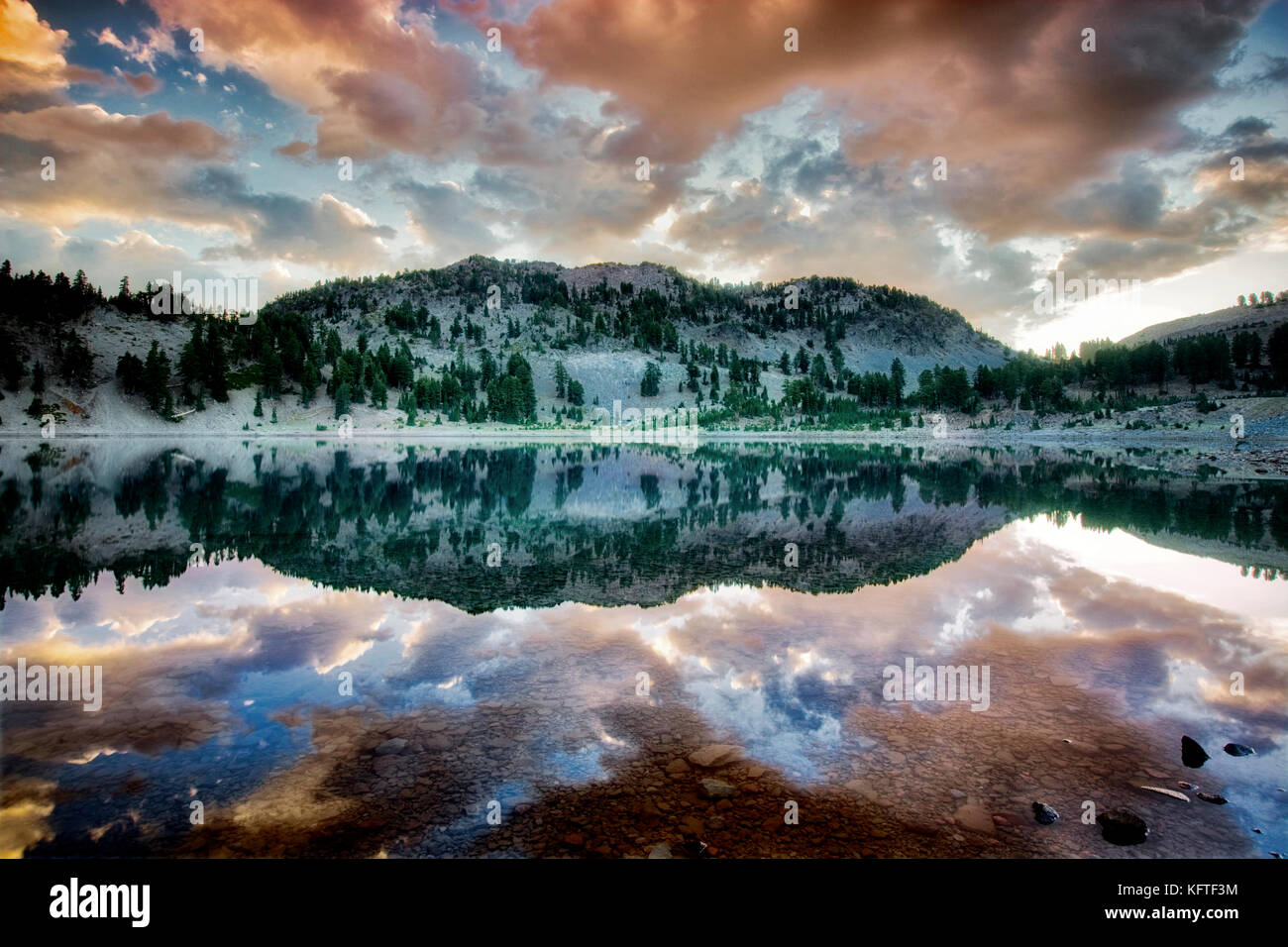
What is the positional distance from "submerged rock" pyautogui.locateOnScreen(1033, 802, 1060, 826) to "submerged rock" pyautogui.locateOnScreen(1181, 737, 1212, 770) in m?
2.25

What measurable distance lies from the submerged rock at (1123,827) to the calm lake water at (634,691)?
98 millimetres

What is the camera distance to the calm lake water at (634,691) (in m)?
5.62

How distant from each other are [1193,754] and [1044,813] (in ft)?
8.45

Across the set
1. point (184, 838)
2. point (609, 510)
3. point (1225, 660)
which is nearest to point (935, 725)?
point (1225, 660)

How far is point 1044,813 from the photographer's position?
19.0ft

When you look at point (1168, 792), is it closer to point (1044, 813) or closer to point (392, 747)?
point (1044, 813)

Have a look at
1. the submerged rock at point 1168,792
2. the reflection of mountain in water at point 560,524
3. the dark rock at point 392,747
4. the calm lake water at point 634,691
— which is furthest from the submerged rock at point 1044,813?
the reflection of mountain in water at point 560,524

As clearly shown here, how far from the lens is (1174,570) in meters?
16.4

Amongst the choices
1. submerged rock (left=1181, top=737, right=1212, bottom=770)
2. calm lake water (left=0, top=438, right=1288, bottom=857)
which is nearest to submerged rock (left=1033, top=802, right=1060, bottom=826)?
calm lake water (left=0, top=438, right=1288, bottom=857)

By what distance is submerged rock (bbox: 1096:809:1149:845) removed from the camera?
5.44 metres
